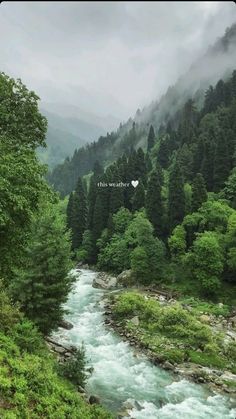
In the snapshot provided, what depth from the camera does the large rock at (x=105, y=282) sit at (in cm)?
5553

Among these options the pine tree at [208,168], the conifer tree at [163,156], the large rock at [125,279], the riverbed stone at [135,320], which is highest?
the conifer tree at [163,156]

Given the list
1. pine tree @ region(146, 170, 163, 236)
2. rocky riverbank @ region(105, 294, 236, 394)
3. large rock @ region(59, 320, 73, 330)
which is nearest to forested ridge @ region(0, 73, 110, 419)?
rocky riverbank @ region(105, 294, 236, 394)

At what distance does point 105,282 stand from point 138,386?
33048mm

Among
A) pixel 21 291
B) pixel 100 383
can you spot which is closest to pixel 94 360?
pixel 100 383

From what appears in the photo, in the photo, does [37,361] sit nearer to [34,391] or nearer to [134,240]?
[34,391]

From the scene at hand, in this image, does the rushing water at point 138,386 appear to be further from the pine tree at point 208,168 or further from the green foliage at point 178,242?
the pine tree at point 208,168

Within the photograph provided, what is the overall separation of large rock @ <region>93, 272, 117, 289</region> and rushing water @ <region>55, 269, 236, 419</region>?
20.9 metres

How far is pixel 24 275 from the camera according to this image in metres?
25.1


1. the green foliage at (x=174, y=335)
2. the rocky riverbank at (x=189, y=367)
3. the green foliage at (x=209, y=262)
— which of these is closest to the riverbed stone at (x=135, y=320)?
the rocky riverbank at (x=189, y=367)

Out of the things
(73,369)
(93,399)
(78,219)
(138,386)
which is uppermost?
(78,219)

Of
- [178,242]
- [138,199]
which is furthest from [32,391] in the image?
[138,199]

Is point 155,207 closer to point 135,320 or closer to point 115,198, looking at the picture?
point 115,198

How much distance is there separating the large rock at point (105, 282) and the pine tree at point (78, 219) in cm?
1875

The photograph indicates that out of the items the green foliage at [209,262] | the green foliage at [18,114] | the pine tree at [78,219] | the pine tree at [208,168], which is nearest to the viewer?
the green foliage at [18,114]
